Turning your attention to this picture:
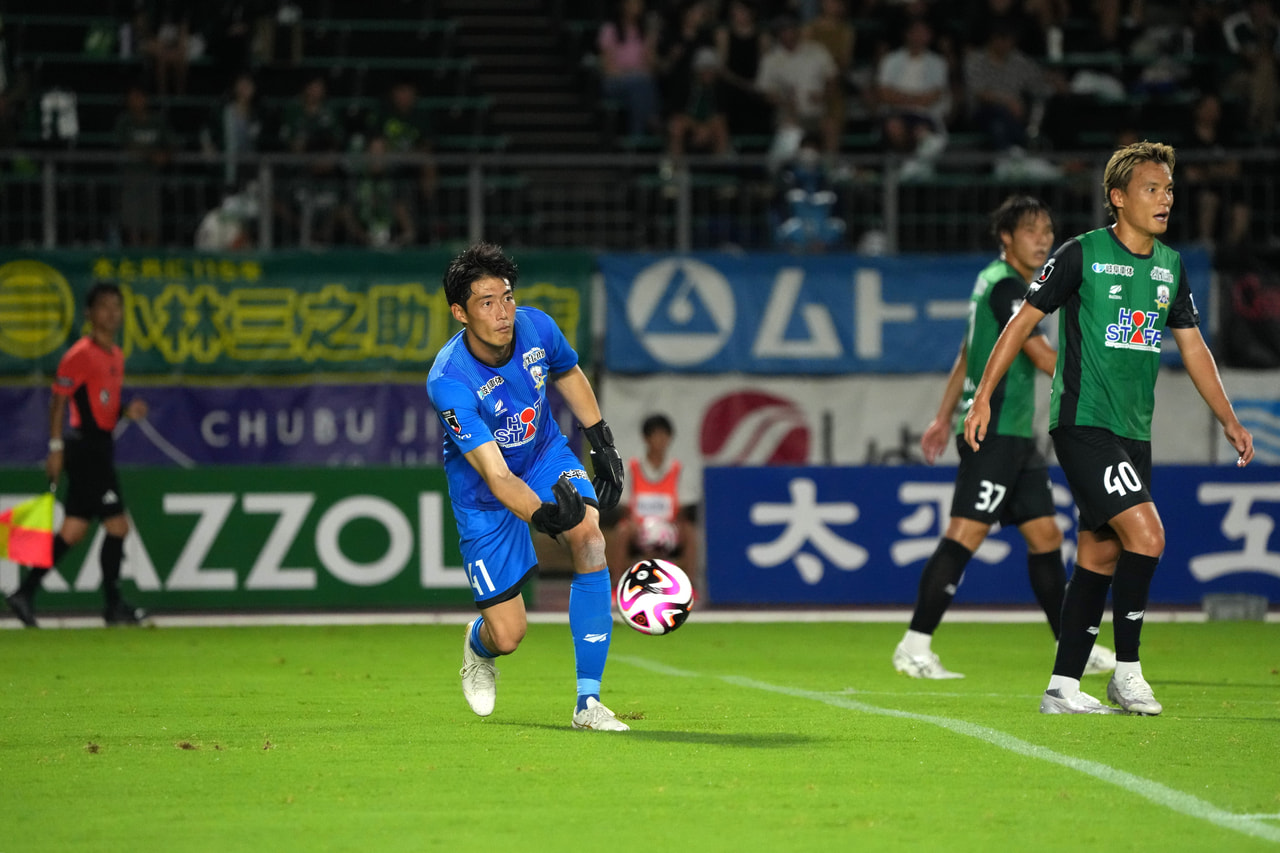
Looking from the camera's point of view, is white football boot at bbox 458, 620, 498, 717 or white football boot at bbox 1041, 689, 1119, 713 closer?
white football boot at bbox 1041, 689, 1119, 713

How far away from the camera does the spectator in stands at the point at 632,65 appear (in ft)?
62.4

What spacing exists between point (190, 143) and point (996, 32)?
855 centimetres

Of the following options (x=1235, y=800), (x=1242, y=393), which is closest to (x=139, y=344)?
(x=1242, y=393)

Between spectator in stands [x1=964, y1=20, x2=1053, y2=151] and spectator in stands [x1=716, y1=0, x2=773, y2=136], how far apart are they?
7.25 ft

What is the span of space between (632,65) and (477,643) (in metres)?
12.8

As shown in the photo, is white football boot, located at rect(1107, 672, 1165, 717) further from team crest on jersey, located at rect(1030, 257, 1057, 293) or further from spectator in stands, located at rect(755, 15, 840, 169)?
spectator in stands, located at rect(755, 15, 840, 169)

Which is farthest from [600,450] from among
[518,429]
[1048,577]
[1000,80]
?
[1000,80]

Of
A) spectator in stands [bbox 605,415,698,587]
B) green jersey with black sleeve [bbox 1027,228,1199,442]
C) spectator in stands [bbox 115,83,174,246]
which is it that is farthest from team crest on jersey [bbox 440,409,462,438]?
spectator in stands [bbox 115,83,174,246]

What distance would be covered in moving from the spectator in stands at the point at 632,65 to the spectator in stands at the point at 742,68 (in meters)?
0.82

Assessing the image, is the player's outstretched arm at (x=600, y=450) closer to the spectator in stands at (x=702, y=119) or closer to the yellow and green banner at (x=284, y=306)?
the yellow and green banner at (x=284, y=306)

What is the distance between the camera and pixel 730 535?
14133 mm

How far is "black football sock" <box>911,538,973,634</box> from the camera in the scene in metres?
9.35

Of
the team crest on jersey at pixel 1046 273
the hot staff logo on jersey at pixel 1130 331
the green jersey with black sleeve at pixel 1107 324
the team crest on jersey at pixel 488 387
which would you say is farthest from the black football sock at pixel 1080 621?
the team crest on jersey at pixel 488 387

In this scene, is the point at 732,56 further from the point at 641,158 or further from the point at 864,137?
the point at 641,158
